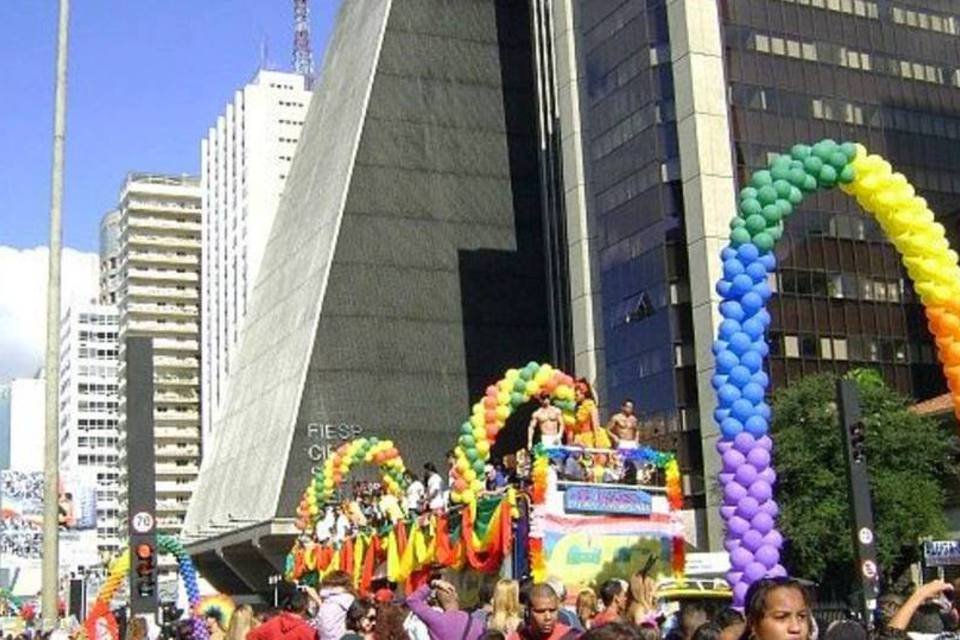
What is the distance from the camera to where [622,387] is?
55.3 meters

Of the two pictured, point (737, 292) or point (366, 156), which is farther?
point (366, 156)

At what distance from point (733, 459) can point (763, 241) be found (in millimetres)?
2818

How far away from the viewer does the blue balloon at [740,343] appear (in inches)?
701

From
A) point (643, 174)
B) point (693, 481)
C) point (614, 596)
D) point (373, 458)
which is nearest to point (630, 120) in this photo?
point (643, 174)

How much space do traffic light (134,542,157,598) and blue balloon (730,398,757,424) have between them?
6.81 metres

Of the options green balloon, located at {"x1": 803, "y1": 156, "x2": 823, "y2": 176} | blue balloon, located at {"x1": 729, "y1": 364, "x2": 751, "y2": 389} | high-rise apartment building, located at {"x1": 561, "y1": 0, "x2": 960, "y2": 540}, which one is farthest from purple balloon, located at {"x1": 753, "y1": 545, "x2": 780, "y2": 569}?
high-rise apartment building, located at {"x1": 561, "y1": 0, "x2": 960, "y2": 540}

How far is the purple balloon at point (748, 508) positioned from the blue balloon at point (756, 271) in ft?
8.85

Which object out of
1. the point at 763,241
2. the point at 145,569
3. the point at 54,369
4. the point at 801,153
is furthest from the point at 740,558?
the point at 54,369

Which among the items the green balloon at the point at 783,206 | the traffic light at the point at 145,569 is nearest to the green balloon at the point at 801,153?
the green balloon at the point at 783,206

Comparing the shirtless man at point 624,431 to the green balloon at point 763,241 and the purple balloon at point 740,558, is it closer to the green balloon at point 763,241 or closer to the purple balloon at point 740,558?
the green balloon at point 763,241

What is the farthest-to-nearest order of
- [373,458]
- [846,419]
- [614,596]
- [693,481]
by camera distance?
[693,481] < [373,458] < [846,419] < [614,596]

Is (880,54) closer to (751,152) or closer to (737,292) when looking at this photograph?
(751,152)

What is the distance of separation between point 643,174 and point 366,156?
1239 centimetres

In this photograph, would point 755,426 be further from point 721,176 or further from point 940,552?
point 721,176
